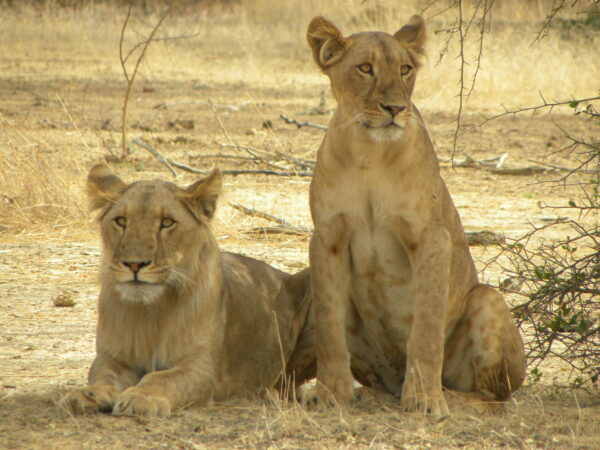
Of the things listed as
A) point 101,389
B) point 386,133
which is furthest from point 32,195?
point 386,133

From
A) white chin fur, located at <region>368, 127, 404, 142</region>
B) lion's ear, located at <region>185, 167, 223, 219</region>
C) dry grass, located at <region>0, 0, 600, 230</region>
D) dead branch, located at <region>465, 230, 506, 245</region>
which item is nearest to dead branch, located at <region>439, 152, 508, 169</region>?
dry grass, located at <region>0, 0, 600, 230</region>

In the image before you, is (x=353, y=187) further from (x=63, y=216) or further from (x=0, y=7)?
(x=0, y=7)

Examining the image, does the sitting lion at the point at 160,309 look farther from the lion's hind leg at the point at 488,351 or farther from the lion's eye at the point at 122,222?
the lion's hind leg at the point at 488,351

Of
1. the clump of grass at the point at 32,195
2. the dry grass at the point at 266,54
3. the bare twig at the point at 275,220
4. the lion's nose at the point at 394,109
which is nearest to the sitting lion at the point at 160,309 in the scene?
the lion's nose at the point at 394,109

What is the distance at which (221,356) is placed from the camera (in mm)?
4570

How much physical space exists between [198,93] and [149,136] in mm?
4722

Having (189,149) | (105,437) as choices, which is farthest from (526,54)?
(105,437)

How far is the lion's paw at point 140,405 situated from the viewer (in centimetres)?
397

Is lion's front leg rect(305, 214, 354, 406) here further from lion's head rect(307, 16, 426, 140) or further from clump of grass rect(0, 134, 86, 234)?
clump of grass rect(0, 134, 86, 234)

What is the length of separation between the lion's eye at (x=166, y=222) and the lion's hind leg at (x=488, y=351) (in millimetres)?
1404

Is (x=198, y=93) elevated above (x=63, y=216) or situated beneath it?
elevated above

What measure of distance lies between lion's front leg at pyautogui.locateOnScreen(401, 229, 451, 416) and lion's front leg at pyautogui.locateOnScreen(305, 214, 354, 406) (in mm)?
297

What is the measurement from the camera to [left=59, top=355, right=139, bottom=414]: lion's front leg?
4008 mm

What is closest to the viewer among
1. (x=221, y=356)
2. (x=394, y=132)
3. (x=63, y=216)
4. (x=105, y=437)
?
(x=105, y=437)
